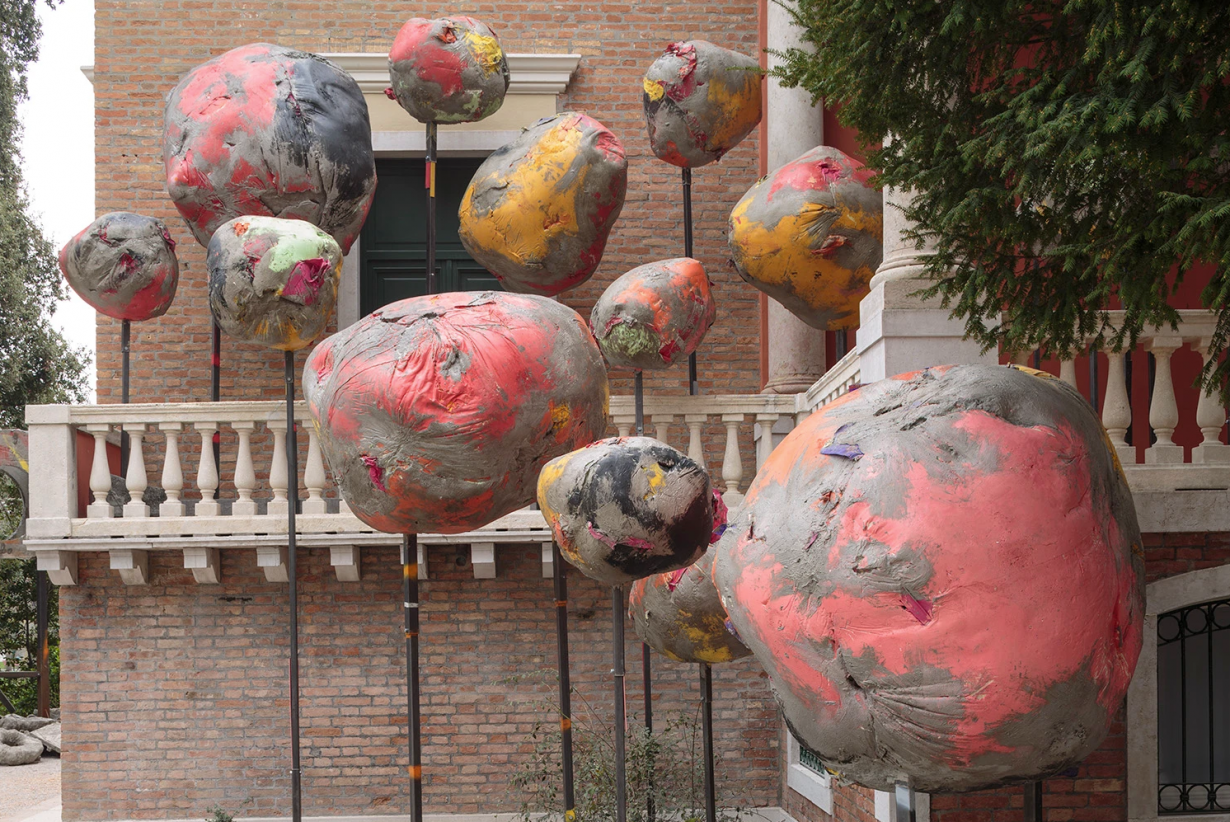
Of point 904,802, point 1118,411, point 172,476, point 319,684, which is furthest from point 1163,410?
point 172,476

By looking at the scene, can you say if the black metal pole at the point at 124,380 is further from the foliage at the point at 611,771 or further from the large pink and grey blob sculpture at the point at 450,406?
the large pink and grey blob sculpture at the point at 450,406

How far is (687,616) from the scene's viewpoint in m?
5.18

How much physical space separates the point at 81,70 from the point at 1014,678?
35.3 feet

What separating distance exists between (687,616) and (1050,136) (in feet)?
8.64

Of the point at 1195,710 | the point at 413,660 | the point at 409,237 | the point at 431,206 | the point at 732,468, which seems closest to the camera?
the point at 413,660

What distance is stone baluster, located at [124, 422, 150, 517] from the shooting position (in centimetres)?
916

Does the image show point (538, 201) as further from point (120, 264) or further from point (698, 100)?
point (120, 264)

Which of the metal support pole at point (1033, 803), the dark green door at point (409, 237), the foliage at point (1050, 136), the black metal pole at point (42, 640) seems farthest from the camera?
the black metal pole at point (42, 640)

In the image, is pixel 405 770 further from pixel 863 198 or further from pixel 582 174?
pixel 863 198

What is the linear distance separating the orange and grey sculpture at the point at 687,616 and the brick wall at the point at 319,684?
14.3 feet

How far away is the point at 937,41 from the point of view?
13.0 feet

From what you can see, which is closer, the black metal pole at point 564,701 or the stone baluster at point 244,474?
the black metal pole at point 564,701

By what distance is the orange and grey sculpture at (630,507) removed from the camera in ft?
12.1

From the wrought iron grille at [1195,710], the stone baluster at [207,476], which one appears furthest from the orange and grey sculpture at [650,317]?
the stone baluster at [207,476]
